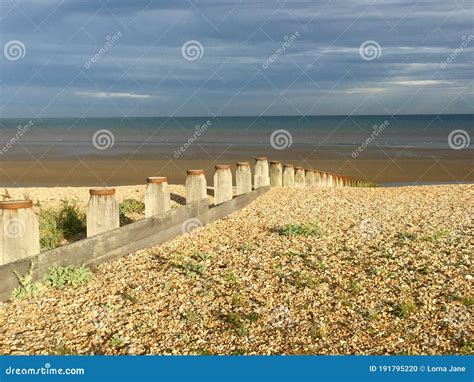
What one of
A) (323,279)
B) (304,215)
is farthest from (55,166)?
(323,279)

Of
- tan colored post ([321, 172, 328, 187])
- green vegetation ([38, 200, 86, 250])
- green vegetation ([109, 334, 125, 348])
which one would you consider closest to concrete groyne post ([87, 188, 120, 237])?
green vegetation ([38, 200, 86, 250])

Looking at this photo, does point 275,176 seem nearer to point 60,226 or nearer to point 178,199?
point 178,199

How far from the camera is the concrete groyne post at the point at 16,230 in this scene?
5.50 metres

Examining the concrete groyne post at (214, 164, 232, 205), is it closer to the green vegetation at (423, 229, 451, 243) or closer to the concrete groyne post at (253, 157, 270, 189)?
the concrete groyne post at (253, 157, 270, 189)

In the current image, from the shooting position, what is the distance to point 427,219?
877cm

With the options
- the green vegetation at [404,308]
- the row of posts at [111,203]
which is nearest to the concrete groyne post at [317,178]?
the row of posts at [111,203]

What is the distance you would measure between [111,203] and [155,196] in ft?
3.63

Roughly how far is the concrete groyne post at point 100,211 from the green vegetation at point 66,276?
62cm

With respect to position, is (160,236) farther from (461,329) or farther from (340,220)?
(461,329)

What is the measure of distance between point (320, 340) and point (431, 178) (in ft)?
63.0

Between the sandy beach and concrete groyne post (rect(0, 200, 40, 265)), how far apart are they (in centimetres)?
45

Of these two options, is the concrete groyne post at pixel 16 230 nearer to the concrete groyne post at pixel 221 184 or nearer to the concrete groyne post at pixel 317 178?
the concrete groyne post at pixel 221 184

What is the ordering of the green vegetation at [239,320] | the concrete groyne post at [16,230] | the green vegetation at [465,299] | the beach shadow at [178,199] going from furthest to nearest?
1. the beach shadow at [178,199]
2. the concrete groyne post at [16,230]
3. the green vegetation at [465,299]
4. the green vegetation at [239,320]

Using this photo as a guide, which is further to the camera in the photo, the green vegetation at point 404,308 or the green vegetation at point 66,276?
the green vegetation at point 66,276
